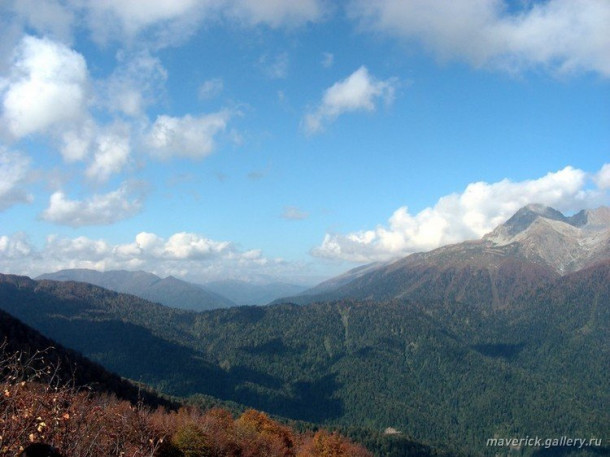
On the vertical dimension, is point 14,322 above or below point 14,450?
below

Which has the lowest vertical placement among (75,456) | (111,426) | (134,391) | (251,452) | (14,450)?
(134,391)

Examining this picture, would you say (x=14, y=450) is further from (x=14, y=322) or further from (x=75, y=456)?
(x=14, y=322)

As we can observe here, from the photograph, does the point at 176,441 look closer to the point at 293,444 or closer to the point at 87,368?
the point at 293,444

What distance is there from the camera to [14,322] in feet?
558

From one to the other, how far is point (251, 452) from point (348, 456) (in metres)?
37.3

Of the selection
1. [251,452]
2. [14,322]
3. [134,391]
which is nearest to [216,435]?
[251,452]

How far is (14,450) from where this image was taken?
10.9 metres

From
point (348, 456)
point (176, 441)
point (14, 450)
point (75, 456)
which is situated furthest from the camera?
point (348, 456)

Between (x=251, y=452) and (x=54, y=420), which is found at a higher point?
(x=54, y=420)

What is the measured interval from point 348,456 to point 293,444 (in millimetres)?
11621

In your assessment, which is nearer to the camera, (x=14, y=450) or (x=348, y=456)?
(x=14, y=450)

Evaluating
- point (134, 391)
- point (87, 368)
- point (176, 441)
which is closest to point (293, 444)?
point (176, 441)

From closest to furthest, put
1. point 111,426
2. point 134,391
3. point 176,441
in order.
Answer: point 111,426, point 176,441, point 134,391

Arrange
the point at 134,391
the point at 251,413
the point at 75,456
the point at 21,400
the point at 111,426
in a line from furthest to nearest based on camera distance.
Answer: the point at 134,391 → the point at 251,413 → the point at 111,426 → the point at 21,400 → the point at 75,456
